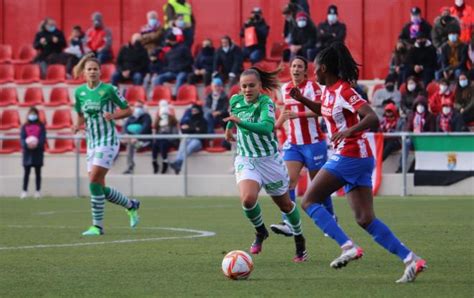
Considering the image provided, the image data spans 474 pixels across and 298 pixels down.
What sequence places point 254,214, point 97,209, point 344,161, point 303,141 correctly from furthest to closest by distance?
point 97,209
point 303,141
point 254,214
point 344,161

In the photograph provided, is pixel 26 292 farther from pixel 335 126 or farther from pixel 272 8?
pixel 272 8

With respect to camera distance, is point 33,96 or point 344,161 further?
point 33,96

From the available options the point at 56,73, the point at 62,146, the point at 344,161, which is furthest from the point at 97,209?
the point at 56,73

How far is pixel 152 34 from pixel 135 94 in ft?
6.03

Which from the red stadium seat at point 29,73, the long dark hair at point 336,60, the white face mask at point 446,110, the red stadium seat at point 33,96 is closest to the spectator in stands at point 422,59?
the white face mask at point 446,110

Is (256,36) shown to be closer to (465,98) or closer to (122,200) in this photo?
(465,98)

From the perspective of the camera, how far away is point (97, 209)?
15867 millimetres

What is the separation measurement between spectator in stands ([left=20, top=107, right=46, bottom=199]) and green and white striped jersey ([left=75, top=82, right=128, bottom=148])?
10929 mm

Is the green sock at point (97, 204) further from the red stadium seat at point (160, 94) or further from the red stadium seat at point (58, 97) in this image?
the red stadium seat at point (58, 97)

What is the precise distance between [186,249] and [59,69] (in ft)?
64.9

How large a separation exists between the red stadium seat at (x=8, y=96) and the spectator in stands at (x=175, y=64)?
12.4 ft

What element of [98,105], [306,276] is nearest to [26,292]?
[306,276]

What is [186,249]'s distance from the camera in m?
13.3

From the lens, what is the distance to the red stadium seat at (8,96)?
104 feet
